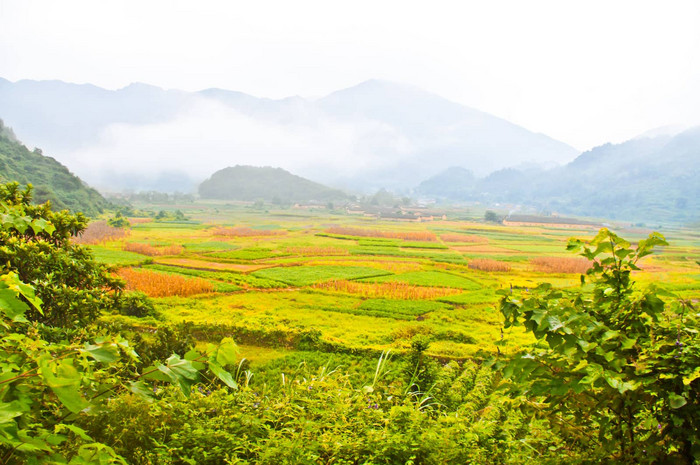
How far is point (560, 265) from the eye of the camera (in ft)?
41.4

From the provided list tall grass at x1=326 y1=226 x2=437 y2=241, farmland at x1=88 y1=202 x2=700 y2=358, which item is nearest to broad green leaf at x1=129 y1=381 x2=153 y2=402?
farmland at x1=88 y1=202 x2=700 y2=358

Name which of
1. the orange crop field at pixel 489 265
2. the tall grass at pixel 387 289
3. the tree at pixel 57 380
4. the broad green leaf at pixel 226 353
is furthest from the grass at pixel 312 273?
the broad green leaf at pixel 226 353

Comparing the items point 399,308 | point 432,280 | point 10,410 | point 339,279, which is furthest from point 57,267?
point 432,280

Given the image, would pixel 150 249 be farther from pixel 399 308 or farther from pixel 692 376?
pixel 692 376

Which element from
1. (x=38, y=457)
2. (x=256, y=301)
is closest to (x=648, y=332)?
(x=38, y=457)

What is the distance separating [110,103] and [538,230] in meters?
26.9

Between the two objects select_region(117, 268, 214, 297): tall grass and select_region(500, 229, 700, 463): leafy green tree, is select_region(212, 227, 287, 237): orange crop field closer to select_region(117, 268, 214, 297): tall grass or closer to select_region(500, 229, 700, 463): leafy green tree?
select_region(117, 268, 214, 297): tall grass

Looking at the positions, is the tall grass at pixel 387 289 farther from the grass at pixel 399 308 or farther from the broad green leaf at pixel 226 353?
the broad green leaf at pixel 226 353

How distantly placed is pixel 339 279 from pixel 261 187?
2763cm

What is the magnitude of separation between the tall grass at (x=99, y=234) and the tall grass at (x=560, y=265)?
12956 mm

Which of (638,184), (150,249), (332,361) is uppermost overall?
(638,184)

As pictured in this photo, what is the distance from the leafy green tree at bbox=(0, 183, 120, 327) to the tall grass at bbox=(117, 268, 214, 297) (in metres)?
3.39

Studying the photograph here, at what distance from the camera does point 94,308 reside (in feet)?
14.4

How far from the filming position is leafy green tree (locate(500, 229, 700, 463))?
1331mm
